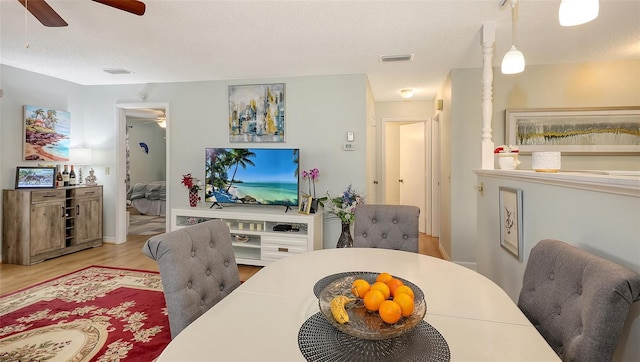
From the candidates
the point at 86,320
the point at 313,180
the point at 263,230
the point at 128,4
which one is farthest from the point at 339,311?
the point at 313,180

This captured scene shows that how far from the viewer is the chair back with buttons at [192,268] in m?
1.19

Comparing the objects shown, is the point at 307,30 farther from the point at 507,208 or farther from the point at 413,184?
the point at 413,184

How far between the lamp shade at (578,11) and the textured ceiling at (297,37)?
0.93 metres

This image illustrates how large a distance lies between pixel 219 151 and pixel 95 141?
7.11 feet

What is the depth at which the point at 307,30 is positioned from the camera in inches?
107

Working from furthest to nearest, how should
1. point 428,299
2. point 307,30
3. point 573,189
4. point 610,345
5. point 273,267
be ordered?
1. point 307,30
2. point 273,267
3. point 573,189
4. point 428,299
5. point 610,345

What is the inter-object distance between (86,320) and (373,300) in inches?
98.5

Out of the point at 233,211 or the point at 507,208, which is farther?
the point at 233,211

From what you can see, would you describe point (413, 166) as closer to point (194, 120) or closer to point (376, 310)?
point (194, 120)

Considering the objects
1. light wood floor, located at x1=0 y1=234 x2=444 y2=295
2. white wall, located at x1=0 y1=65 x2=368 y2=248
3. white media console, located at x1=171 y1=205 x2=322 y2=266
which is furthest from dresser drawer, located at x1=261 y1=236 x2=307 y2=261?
white wall, located at x1=0 y1=65 x2=368 y2=248

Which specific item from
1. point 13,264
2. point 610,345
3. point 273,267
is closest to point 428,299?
point 610,345

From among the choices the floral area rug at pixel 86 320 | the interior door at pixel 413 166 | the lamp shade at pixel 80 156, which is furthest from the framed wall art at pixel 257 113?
the interior door at pixel 413 166

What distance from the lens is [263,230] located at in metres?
3.72

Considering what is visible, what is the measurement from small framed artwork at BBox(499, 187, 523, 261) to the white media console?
1954mm
